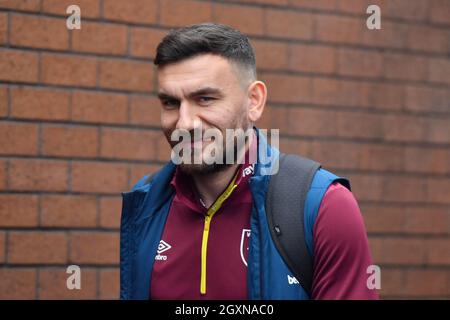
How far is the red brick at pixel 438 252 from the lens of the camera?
573 cm

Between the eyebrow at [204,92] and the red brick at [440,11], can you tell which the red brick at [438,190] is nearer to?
the red brick at [440,11]

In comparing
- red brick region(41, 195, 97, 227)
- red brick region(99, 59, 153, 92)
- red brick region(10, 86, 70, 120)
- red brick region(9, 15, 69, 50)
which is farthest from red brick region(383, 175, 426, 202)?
red brick region(9, 15, 69, 50)

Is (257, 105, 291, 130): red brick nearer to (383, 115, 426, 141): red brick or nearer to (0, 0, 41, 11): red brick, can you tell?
(383, 115, 426, 141): red brick

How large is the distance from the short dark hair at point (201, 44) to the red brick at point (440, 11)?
264cm

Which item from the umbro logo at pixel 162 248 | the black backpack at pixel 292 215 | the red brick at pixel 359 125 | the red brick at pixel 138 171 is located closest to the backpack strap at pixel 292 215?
the black backpack at pixel 292 215

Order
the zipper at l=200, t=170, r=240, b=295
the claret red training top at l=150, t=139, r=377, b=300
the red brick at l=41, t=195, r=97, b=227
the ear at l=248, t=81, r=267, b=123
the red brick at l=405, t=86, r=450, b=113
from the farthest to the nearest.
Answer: the red brick at l=405, t=86, r=450, b=113, the red brick at l=41, t=195, r=97, b=227, the ear at l=248, t=81, r=267, b=123, the zipper at l=200, t=170, r=240, b=295, the claret red training top at l=150, t=139, r=377, b=300

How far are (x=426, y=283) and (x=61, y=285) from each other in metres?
2.41

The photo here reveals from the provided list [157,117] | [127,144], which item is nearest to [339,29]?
[157,117]

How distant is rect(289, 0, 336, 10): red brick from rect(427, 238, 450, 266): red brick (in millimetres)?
1665

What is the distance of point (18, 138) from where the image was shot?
184 inches

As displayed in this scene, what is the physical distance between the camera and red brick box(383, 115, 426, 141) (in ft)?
18.5

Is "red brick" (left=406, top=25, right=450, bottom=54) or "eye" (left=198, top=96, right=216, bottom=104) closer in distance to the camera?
"eye" (left=198, top=96, right=216, bottom=104)

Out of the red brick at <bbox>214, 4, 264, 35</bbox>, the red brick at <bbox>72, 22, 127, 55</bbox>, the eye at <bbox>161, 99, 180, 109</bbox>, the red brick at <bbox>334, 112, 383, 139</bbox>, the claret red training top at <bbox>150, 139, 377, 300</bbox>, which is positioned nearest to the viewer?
the claret red training top at <bbox>150, 139, 377, 300</bbox>
